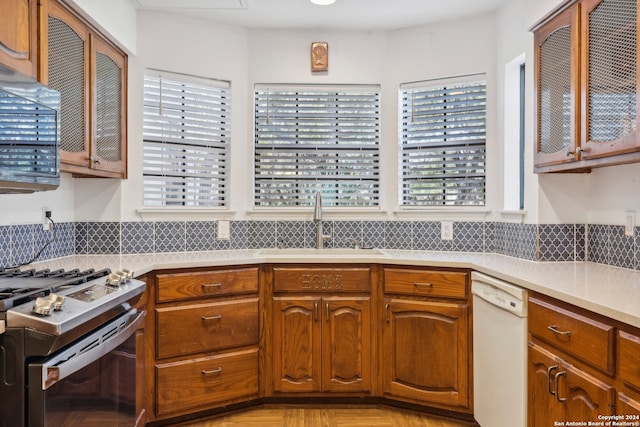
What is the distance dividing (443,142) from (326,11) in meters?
1.15

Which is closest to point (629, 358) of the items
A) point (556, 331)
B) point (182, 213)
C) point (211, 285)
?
point (556, 331)

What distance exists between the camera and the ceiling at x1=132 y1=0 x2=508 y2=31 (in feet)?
9.12

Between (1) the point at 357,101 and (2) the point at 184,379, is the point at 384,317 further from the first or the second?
(1) the point at 357,101

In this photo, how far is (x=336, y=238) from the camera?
316 centimetres

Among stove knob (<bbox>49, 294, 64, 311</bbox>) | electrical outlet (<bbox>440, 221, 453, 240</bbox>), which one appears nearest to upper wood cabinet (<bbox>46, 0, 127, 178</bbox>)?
stove knob (<bbox>49, 294, 64, 311</bbox>)

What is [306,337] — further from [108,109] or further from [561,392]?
[108,109]

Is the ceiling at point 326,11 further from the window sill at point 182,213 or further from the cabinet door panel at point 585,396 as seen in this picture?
the cabinet door panel at point 585,396

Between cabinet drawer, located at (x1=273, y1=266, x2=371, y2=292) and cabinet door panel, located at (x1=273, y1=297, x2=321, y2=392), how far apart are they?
0.08m

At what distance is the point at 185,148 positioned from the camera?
9.87ft

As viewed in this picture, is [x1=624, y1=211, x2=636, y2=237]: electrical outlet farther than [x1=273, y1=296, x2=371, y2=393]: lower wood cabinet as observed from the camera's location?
No

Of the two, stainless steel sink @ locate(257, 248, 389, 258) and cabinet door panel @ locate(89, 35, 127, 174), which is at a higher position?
cabinet door panel @ locate(89, 35, 127, 174)

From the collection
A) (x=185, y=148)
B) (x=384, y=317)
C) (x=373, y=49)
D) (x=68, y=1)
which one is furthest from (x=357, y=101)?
(x=68, y=1)

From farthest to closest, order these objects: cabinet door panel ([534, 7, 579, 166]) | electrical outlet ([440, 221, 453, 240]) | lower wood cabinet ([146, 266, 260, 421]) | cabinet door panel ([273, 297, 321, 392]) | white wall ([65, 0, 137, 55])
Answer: electrical outlet ([440, 221, 453, 240]) < cabinet door panel ([273, 297, 321, 392]) < lower wood cabinet ([146, 266, 260, 421]) < white wall ([65, 0, 137, 55]) < cabinet door panel ([534, 7, 579, 166])

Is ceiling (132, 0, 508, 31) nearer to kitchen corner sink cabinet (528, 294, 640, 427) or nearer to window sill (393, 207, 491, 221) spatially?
window sill (393, 207, 491, 221)
